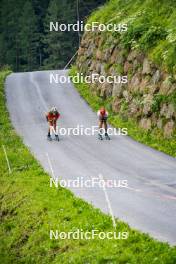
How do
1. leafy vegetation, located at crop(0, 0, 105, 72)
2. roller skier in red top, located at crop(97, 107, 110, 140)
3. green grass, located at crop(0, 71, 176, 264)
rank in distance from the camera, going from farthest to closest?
leafy vegetation, located at crop(0, 0, 105, 72), roller skier in red top, located at crop(97, 107, 110, 140), green grass, located at crop(0, 71, 176, 264)

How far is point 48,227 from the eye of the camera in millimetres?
14844

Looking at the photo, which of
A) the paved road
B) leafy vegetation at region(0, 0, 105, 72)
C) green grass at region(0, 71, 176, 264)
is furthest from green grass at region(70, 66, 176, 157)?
leafy vegetation at region(0, 0, 105, 72)

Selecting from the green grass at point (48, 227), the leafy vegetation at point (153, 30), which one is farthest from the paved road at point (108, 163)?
the leafy vegetation at point (153, 30)

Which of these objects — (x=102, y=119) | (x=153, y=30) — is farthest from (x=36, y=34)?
(x=102, y=119)

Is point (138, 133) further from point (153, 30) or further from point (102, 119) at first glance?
point (153, 30)

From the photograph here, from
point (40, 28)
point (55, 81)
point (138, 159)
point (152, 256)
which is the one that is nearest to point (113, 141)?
point (138, 159)

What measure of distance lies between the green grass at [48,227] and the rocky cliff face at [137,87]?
21.7ft

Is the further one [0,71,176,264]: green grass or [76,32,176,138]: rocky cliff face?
[76,32,176,138]: rocky cliff face

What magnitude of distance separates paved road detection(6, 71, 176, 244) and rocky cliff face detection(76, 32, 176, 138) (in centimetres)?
156

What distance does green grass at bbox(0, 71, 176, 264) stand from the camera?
12.0 meters

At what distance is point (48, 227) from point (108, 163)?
6170 millimetres

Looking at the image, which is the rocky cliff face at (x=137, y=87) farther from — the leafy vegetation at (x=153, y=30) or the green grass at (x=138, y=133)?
the leafy vegetation at (x=153, y=30)

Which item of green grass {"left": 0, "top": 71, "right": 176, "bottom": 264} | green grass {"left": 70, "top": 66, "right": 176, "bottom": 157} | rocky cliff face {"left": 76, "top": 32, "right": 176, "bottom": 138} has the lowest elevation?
green grass {"left": 0, "top": 71, "right": 176, "bottom": 264}

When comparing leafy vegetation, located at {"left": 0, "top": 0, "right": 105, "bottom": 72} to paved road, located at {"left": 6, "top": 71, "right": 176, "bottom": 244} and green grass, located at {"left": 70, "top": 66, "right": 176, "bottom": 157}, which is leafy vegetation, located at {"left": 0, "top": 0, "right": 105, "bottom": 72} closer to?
paved road, located at {"left": 6, "top": 71, "right": 176, "bottom": 244}
